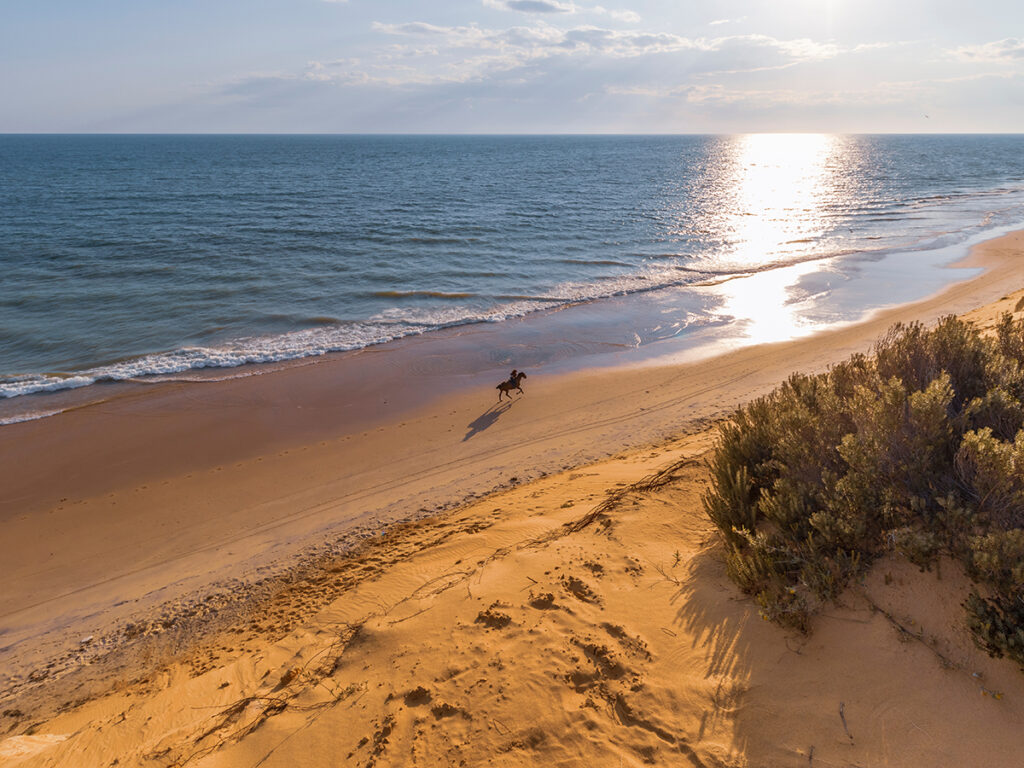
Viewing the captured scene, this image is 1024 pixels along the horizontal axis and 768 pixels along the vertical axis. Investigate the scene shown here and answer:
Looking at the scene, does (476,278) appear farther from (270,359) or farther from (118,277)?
(118,277)

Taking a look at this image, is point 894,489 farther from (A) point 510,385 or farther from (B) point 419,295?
(B) point 419,295

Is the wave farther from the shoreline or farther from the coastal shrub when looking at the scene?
the coastal shrub

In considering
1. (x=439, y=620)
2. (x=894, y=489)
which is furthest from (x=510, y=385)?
(x=894, y=489)

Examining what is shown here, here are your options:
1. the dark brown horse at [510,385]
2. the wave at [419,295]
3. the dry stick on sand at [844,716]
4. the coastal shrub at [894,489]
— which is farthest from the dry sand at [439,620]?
the wave at [419,295]

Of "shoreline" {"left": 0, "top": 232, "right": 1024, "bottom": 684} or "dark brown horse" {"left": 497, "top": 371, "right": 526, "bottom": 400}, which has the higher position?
"dark brown horse" {"left": 497, "top": 371, "right": 526, "bottom": 400}

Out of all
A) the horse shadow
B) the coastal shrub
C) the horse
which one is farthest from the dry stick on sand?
the horse
